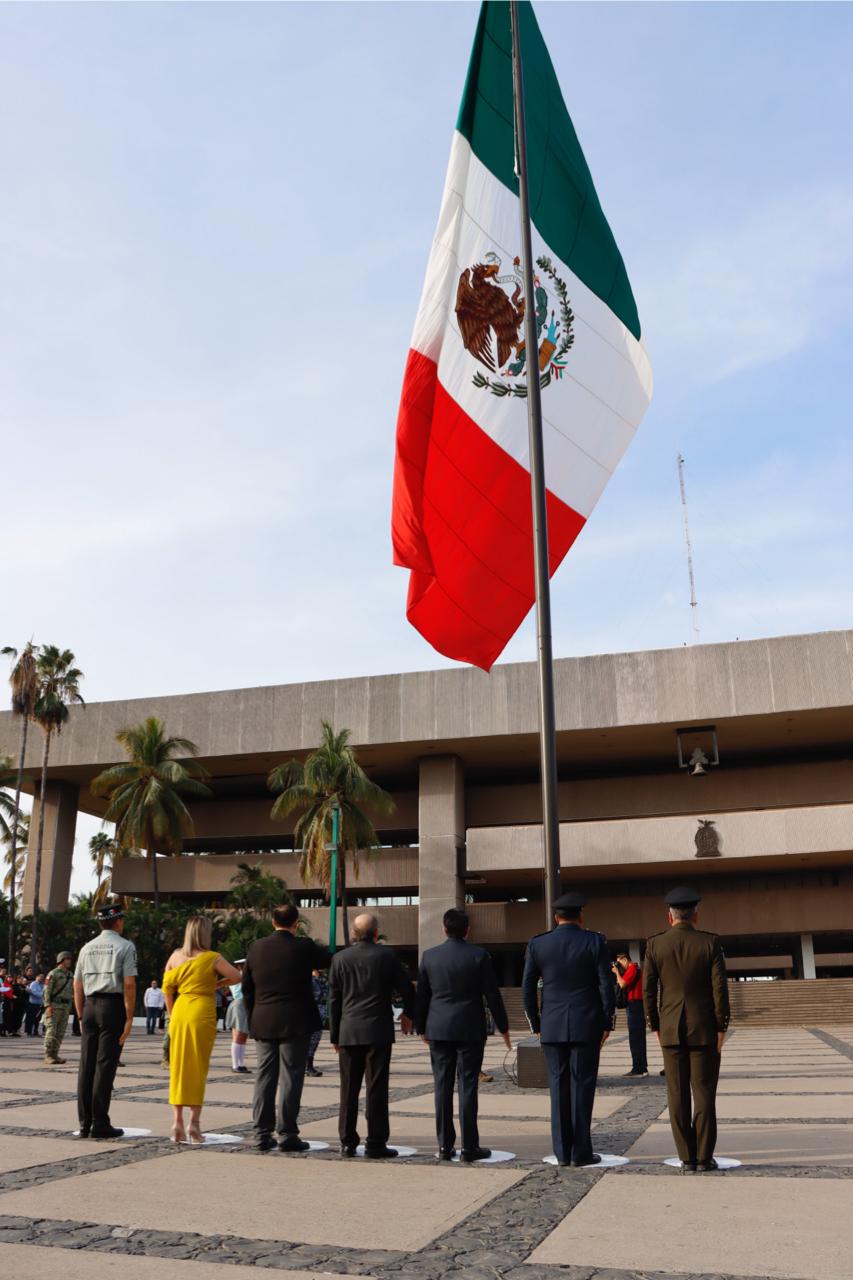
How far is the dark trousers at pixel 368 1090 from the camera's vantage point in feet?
22.1

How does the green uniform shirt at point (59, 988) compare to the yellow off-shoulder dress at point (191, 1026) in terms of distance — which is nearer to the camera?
the yellow off-shoulder dress at point (191, 1026)

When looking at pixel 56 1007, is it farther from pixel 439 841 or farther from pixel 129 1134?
pixel 439 841

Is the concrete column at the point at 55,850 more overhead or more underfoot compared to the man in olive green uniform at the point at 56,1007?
more overhead

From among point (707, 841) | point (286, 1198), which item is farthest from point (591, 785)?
point (286, 1198)

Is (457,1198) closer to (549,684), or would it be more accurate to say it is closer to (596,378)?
(549,684)

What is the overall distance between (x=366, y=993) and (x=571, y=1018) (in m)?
1.39

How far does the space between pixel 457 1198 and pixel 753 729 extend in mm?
37663

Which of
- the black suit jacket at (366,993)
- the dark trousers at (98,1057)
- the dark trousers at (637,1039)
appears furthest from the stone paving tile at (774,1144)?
the dark trousers at (637,1039)

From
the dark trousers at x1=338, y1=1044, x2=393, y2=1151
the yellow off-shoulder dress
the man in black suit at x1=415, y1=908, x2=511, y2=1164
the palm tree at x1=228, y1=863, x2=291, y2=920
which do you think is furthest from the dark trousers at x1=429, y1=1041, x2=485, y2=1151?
the palm tree at x1=228, y1=863, x2=291, y2=920

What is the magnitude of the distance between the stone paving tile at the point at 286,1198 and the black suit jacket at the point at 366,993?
2.51ft

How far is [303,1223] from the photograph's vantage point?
4785 millimetres

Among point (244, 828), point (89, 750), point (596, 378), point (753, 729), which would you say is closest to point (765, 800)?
point (753, 729)

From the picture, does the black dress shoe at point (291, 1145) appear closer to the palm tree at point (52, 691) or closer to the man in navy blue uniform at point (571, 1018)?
the man in navy blue uniform at point (571, 1018)

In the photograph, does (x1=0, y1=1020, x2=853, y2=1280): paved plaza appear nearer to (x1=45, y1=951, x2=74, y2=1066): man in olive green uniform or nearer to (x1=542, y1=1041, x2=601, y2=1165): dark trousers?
(x1=542, y1=1041, x2=601, y2=1165): dark trousers
